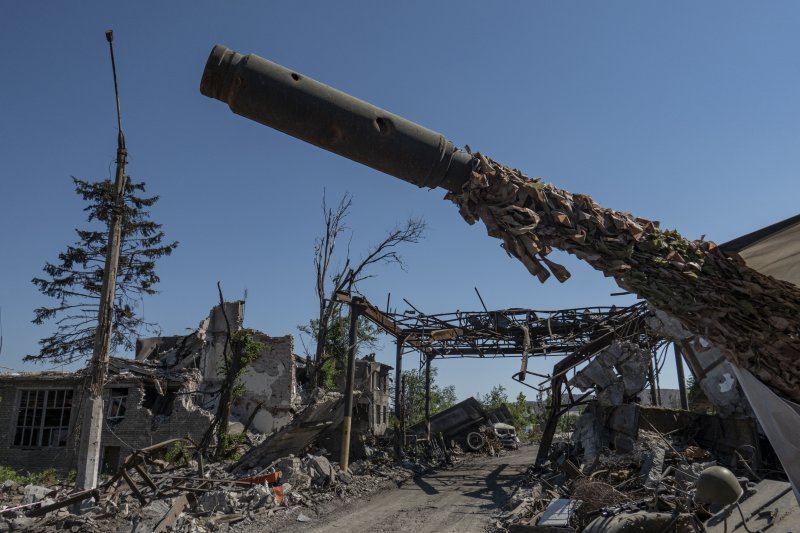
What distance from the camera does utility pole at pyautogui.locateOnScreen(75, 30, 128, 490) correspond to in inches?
460

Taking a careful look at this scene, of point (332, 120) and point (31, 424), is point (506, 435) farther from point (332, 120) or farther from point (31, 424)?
point (332, 120)

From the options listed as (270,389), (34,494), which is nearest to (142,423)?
(270,389)

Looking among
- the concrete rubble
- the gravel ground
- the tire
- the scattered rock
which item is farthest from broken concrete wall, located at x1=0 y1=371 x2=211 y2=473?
the concrete rubble

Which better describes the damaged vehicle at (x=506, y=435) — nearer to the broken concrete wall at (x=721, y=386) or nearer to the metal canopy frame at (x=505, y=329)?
the metal canopy frame at (x=505, y=329)

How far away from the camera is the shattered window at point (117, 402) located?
2075 cm

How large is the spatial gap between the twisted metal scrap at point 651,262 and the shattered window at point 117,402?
20.8 metres

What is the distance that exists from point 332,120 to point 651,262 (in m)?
1.80

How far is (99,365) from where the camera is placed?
12.0 meters

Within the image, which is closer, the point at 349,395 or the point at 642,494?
the point at 642,494

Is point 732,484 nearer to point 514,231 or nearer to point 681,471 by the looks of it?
point 514,231

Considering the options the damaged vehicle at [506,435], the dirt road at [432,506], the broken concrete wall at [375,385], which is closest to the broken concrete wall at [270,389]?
the broken concrete wall at [375,385]

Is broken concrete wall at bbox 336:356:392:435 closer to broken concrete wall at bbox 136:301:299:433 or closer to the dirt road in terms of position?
broken concrete wall at bbox 136:301:299:433

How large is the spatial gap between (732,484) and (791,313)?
930 mm

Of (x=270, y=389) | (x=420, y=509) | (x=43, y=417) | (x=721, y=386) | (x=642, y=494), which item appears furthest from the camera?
(x=270, y=389)
